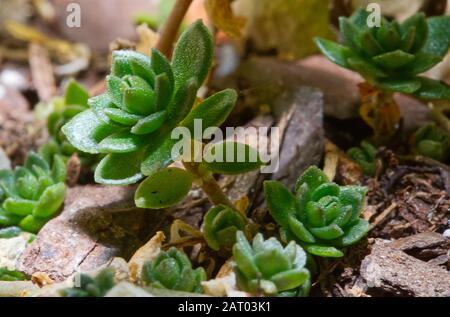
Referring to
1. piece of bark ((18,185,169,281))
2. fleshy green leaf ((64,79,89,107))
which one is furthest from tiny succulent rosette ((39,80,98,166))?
piece of bark ((18,185,169,281))

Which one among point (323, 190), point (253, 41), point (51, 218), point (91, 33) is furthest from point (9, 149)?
point (323, 190)

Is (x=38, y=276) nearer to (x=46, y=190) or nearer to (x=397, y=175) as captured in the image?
(x=46, y=190)

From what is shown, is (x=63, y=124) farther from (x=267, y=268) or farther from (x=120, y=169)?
(x=267, y=268)

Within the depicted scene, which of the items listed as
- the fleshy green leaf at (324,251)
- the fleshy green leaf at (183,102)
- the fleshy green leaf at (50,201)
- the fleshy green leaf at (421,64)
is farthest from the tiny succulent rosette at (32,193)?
the fleshy green leaf at (421,64)

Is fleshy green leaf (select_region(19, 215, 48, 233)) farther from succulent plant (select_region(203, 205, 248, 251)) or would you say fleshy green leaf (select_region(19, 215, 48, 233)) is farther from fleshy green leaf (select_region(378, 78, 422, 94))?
fleshy green leaf (select_region(378, 78, 422, 94))

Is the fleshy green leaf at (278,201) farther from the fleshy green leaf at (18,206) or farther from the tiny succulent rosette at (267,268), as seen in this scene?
the fleshy green leaf at (18,206)

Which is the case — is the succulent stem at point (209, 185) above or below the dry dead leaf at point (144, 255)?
above
